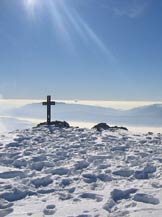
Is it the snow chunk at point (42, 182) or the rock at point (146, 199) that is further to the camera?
the snow chunk at point (42, 182)

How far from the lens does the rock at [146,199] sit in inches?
312

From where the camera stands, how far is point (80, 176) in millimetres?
10031

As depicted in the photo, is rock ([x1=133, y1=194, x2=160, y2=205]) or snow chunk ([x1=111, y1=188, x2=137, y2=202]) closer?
rock ([x1=133, y1=194, x2=160, y2=205])

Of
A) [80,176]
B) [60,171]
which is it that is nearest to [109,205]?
[80,176]

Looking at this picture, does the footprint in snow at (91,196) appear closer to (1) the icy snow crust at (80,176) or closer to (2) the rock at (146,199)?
(1) the icy snow crust at (80,176)

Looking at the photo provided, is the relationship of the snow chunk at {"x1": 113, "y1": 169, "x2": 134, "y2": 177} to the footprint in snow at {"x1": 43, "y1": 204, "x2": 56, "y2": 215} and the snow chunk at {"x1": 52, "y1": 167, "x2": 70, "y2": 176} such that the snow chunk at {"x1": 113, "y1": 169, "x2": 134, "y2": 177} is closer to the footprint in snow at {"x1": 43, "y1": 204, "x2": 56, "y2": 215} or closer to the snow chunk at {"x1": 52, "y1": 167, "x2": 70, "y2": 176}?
the snow chunk at {"x1": 52, "y1": 167, "x2": 70, "y2": 176}

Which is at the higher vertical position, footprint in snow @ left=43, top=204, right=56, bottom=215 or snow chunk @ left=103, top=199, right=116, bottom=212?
snow chunk @ left=103, top=199, right=116, bottom=212

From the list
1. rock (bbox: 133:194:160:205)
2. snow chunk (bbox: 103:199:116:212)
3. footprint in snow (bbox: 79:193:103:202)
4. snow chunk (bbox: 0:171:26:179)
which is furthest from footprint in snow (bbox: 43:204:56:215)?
snow chunk (bbox: 0:171:26:179)

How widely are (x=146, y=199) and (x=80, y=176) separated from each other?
99.6 inches

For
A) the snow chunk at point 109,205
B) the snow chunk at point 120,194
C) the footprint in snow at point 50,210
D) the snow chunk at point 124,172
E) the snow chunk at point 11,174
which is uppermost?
the snow chunk at point 124,172

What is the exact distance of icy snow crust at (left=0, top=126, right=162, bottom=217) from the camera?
25.2ft

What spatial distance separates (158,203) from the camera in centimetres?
781

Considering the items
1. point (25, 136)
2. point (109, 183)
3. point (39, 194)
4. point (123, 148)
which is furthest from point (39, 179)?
point (25, 136)

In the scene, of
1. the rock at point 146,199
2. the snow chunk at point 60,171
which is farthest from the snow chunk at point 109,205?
the snow chunk at point 60,171
